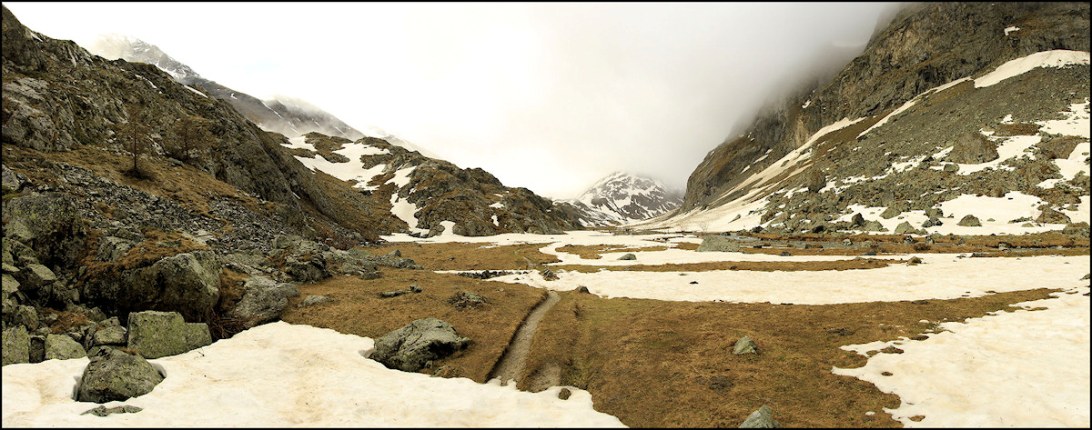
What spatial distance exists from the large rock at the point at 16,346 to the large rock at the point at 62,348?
1.77ft

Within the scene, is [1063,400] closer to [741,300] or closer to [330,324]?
[741,300]

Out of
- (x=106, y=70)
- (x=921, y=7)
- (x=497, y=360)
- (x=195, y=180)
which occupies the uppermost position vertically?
(x=921, y=7)

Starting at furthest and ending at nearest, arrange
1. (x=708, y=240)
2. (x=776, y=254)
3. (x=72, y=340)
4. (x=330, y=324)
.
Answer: (x=708, y=240)
(x=776, y=254)
(x=330, y=324)
(x=72, y=340)

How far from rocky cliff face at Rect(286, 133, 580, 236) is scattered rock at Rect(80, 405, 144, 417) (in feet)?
352

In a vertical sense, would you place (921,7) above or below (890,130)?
above

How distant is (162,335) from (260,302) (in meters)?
6.99

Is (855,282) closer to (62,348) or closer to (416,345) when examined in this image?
(416,345)

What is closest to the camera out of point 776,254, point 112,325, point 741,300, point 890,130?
point 112,325

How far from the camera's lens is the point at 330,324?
2566 cm

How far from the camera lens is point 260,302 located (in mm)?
26500

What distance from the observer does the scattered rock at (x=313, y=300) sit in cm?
2864

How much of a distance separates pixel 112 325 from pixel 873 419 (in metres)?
31.3

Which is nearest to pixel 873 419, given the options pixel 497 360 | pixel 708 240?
pixel 497 360

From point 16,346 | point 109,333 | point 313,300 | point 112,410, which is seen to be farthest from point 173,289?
point 112,410
